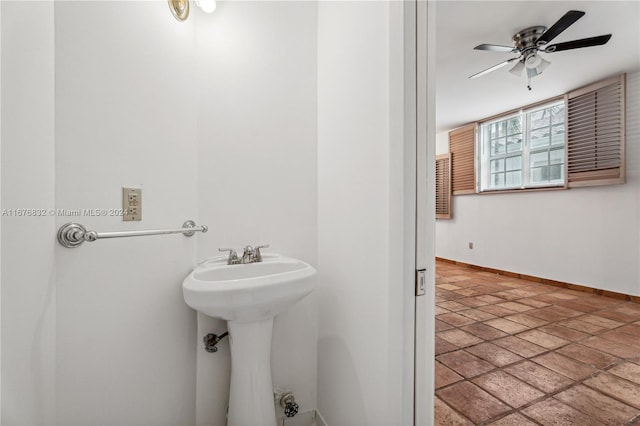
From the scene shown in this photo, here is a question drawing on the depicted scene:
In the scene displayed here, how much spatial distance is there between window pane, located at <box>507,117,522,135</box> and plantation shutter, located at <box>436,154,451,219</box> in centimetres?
105

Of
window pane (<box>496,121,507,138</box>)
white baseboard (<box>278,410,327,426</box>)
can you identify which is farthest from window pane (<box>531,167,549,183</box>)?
white baseboard (<box>278,410,327,426</box>)

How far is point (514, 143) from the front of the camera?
→ 422 centimetres

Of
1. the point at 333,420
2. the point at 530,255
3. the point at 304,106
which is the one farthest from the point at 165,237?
the point at 530,255

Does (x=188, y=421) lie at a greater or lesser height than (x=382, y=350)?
lesser

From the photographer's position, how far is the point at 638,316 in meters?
2.62

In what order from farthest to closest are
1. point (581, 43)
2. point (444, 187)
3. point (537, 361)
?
point (444, 187), point (581, 43), point (537, 361)

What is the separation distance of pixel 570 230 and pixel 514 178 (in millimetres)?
1079

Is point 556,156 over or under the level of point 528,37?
under

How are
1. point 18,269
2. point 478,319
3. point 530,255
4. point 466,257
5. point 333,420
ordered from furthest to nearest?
point 466,257, point 530,255, point 478,319, point 333,420, point 18,269

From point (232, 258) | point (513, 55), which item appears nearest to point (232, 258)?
point (232, 258)

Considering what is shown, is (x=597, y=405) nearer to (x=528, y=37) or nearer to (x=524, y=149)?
(x=528, y=37)

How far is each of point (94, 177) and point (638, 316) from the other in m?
4.26

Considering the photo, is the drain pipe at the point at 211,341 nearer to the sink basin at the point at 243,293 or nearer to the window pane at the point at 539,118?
the sink basin at the point at 243,293

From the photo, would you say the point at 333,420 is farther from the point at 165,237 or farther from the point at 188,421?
the point at 165,237
